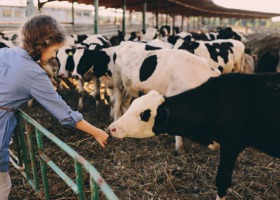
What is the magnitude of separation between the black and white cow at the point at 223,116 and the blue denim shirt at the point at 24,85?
124 centimetres

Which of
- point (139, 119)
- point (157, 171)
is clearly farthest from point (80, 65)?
point (139, 119)

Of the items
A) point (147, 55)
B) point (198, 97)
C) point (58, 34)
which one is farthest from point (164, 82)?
point (58, 34)

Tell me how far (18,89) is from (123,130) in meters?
1.45

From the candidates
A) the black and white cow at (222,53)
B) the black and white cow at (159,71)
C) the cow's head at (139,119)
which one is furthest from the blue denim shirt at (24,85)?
the black and white cow at (222,53)

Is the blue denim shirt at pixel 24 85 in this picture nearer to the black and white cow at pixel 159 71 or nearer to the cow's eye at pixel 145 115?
the cow's eye at pixel 145 115

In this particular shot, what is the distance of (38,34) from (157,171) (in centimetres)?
269

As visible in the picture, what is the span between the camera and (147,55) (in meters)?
5.43

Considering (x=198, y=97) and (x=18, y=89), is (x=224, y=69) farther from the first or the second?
(x=18, y=89)

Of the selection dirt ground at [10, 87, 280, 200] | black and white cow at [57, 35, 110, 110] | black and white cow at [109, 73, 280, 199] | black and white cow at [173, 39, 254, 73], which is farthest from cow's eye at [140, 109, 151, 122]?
black and white cow at [173, 39, 254, 73]

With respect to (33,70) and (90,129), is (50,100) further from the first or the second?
(90,129)

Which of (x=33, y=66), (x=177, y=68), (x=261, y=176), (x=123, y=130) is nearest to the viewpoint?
(x=33, y=66)

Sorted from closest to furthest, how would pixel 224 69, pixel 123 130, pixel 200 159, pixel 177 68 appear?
pixel 123 130
pixel 200 159
pixel 177 68
pixel 224 69

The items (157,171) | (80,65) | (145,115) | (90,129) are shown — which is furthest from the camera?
(80,65)

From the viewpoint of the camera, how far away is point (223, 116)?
2992 millimetres
